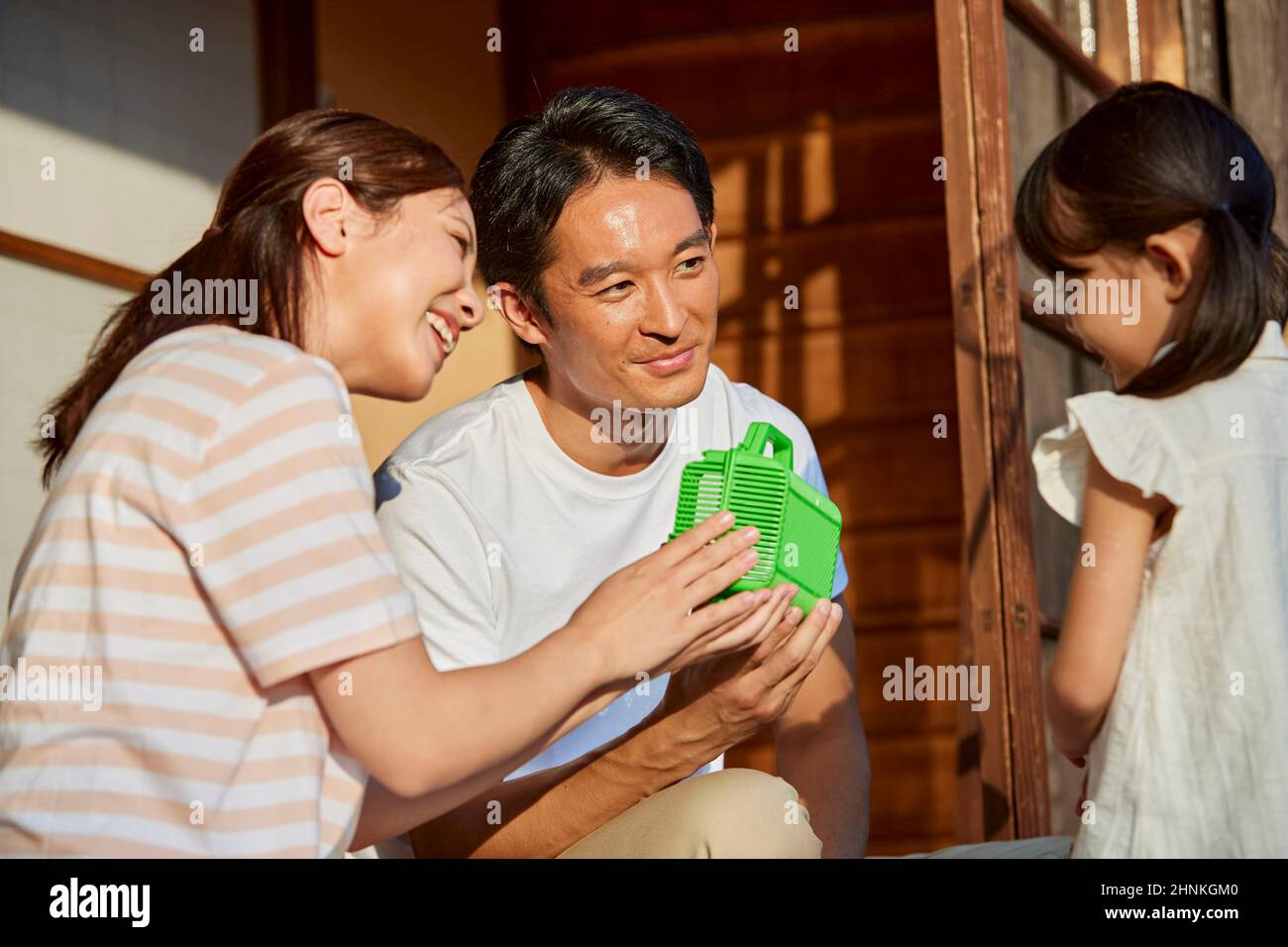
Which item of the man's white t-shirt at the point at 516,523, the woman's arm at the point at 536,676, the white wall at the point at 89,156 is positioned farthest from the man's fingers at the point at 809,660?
the white wall at the point at 89,156

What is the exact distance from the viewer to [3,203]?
286 centimetres

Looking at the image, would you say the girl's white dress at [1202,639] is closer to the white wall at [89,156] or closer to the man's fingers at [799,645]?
the man's fingers at [799,645]

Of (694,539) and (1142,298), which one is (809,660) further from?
(1142,298)

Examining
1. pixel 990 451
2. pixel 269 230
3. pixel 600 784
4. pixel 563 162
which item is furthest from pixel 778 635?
pixel 990 451

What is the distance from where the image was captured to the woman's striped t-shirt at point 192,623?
3.70 ft

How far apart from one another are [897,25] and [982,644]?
6.60 feet

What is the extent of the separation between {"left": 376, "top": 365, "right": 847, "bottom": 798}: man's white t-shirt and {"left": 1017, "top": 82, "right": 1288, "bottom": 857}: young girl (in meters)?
0.48

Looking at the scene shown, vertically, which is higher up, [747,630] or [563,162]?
[563,162]

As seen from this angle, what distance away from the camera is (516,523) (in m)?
1.87

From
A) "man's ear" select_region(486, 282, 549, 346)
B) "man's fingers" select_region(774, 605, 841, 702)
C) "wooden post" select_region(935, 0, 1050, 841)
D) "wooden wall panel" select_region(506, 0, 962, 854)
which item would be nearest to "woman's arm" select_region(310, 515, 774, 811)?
"man's fingers" select_region(774, 605, 841, 702)

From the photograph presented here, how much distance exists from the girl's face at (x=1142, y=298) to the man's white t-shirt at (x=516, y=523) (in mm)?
499

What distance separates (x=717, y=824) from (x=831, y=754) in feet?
1.47
